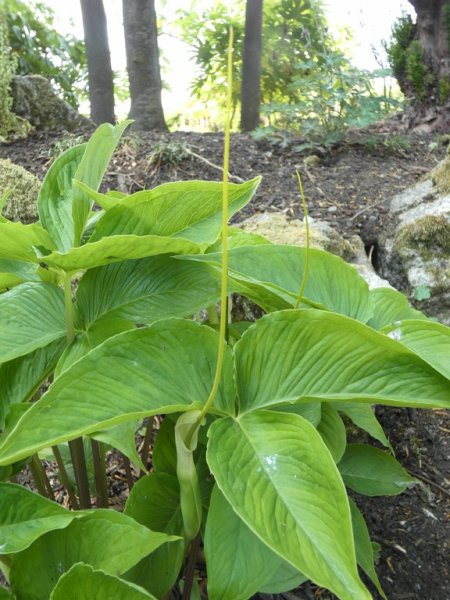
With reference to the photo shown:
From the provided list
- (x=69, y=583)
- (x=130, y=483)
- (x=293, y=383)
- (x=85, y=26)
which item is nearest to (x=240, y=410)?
(x=293, y=383)

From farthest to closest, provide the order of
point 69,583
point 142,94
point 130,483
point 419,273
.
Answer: point 142,94 < point 419,273 < point 130,483 < point 69,583

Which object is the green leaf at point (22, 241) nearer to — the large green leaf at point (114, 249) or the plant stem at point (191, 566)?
the large green leaf at point (114, 249)

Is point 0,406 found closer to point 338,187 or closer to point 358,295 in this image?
point 358,295

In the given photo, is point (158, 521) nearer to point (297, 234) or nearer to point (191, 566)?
point (191, 566)

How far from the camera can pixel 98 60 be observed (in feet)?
13.9

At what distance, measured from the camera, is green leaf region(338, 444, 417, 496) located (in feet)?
3.42

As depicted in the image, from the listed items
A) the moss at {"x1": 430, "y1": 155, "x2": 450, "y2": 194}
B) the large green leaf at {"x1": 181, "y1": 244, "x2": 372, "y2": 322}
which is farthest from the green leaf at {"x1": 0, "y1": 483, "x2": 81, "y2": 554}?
the moss at {"x1": 430, "y1": 155, "x2": 450, "y2": 194}

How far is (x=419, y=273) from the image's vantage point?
1.95 metres

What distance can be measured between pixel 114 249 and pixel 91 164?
0.17m

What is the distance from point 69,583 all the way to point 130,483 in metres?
0.52

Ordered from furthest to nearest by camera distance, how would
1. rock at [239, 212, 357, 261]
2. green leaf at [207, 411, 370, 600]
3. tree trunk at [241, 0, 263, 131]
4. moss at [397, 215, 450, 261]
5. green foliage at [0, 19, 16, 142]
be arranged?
tree trunk at [241, 0, 263, 131] → green foliage at [0, 19, 16, 142] → moss at [397, 215, 450, 261] → rock at [239, 212, 357, 261] → green leaf at [207, 411, 370, 600]

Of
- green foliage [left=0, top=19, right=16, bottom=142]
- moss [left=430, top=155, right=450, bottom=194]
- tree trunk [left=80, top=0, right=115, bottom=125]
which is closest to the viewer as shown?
moss [left=430, top=155, right=450, bottom=194]

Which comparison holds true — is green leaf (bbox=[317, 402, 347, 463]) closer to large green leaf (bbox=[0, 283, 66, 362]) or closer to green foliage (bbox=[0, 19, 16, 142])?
large green leaf (bbox=[0, 283, 66, 362])

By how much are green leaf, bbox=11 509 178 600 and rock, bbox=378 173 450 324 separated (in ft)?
4.72
